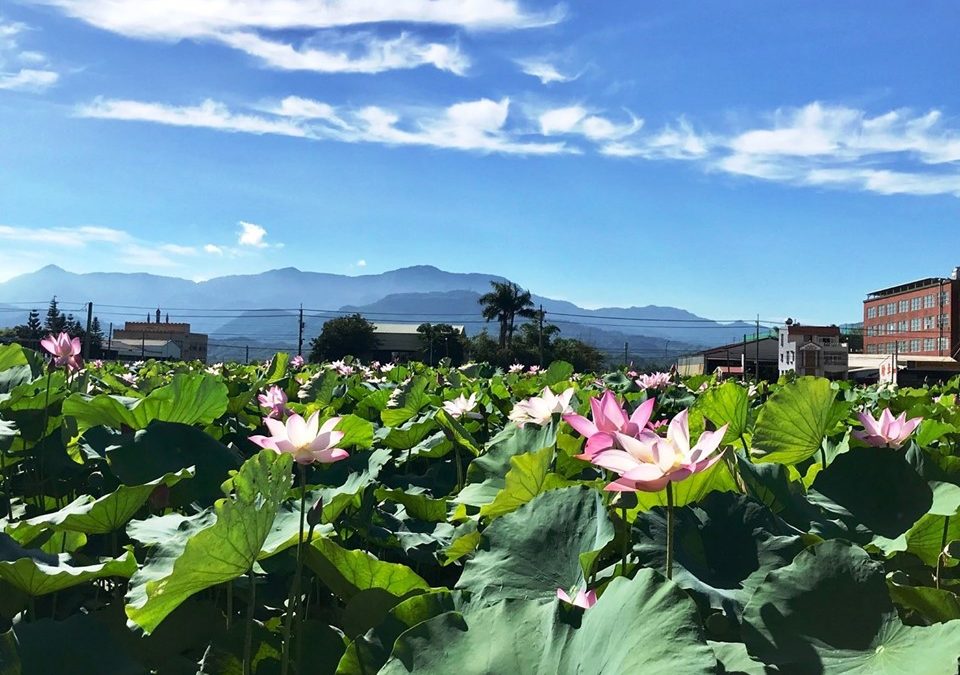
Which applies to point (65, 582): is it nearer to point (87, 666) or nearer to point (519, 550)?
point (87, 666)

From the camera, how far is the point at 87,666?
876mm

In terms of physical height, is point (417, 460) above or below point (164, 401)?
below

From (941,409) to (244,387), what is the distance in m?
2.68

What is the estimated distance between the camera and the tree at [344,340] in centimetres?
5241

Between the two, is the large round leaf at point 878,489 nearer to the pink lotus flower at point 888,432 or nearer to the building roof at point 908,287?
the pink lotus flower at point 888,432

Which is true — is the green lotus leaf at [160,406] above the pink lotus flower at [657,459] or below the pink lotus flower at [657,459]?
below

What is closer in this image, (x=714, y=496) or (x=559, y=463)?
(x=714, y=496)

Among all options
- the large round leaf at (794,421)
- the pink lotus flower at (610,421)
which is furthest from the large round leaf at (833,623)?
the large round leaf at (794,421)

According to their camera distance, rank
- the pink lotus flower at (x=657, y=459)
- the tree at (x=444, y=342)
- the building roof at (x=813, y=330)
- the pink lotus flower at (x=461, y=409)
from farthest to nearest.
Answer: the building roof at (x=813, y=330) → the tree at (x=444, y=342) → the pink lotus flower at (x=461, y=409) → the pink lotus flower at (x=657, y=459)

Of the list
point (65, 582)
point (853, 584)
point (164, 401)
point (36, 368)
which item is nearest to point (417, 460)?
point (164, 401)

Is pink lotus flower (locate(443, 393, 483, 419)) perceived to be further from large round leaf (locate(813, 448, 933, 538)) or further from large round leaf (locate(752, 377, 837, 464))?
large round leaf (locate(813, 448, 933, 538))

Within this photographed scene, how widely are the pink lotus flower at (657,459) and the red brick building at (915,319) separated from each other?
79190mm

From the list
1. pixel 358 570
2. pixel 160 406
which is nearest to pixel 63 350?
pixel 160 406

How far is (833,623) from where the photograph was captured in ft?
2.66
